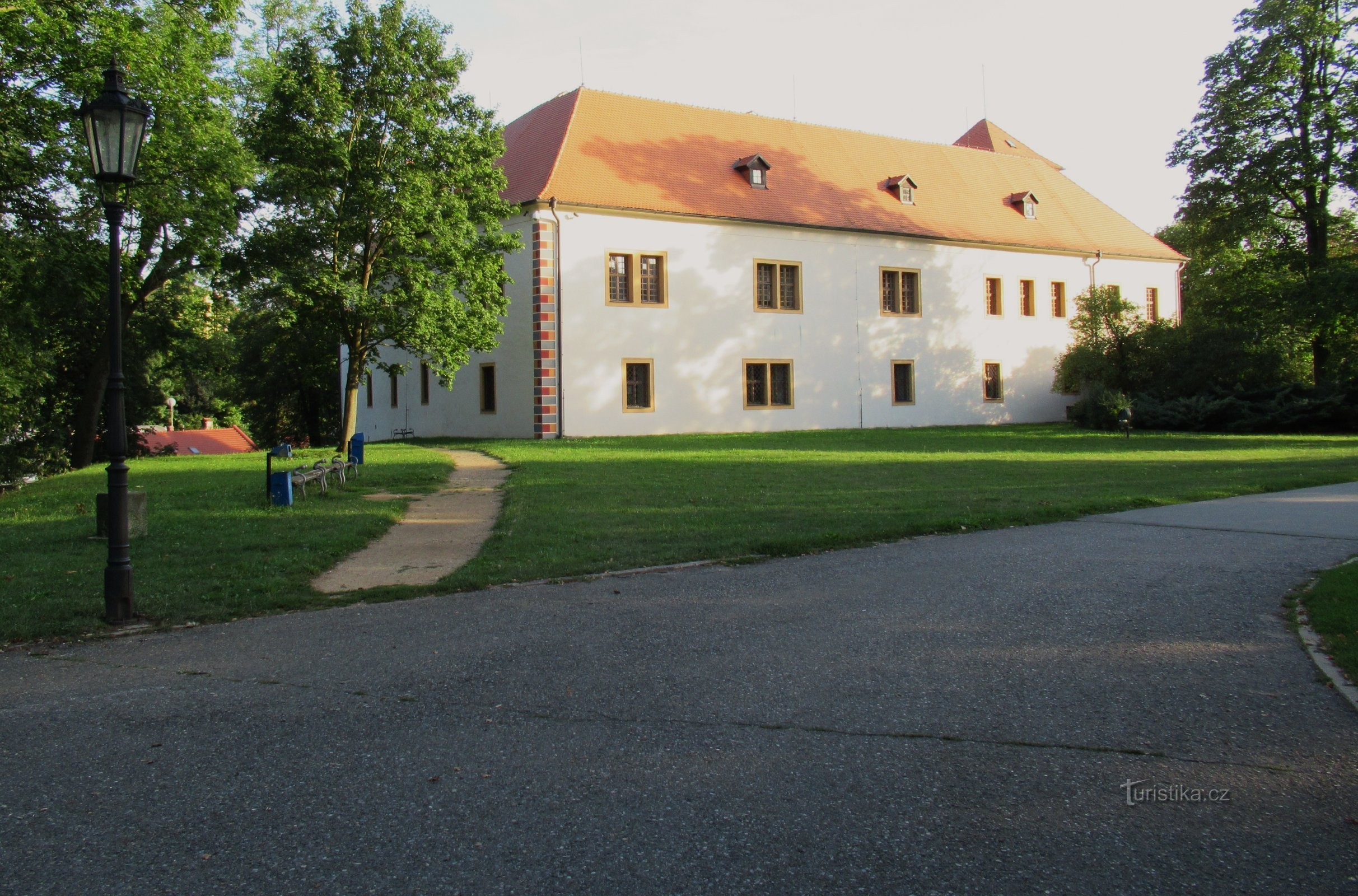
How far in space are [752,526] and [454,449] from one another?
58.0 ft

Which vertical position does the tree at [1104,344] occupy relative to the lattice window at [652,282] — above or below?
below

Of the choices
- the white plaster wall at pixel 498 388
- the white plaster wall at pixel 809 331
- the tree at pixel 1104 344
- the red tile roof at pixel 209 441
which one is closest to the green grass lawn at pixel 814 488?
the white plaster wall at pixel 498 388

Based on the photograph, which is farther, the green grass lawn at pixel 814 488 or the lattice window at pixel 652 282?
the lattice window at pixel 652 282

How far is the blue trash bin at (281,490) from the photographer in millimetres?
13500

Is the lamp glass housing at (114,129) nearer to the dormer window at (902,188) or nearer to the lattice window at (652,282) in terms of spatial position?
the lattice window at (652,282)

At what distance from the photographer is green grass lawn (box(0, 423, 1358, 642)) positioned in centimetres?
845

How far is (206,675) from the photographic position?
5773 mm

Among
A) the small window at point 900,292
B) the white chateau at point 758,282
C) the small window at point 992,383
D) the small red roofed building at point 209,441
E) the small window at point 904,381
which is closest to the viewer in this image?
the white chateau at point 758,282

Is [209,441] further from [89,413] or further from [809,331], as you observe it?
[809,331]

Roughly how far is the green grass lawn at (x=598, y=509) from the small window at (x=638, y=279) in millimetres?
9265

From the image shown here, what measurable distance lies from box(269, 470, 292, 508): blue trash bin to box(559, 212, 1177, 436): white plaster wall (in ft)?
58.6

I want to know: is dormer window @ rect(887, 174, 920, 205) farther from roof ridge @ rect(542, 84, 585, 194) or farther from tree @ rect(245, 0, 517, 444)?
tree @ rect(245, 0, 517, 444)

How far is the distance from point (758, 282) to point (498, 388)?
982cm

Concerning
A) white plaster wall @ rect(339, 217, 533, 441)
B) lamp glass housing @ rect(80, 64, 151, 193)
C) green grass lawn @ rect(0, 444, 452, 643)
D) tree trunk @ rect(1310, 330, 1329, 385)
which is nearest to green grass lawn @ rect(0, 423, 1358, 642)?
green grass lawn @ rect(0, 444, 452, 643)
